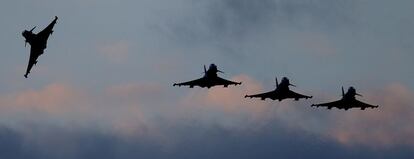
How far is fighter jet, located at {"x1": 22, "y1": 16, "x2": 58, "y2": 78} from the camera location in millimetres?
142375

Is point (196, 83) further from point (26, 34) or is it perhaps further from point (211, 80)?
point (26, 34)

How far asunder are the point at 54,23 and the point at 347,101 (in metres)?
80.8

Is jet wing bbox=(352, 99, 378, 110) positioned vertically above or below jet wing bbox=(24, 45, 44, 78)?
above

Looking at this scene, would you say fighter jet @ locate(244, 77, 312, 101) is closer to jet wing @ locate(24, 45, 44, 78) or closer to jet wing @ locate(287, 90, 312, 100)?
jet wing @ locate(287, 90, 312, 100)

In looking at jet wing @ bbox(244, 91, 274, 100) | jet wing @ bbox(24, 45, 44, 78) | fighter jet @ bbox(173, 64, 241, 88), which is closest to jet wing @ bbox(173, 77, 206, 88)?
fighter jet @ bbox(173, 64, 241, 88)

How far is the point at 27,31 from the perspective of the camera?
143625mm

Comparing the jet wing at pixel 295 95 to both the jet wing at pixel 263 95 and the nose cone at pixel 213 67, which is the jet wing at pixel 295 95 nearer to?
the jet wing at pixel 263 95

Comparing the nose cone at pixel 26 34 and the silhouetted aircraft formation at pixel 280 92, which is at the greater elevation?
the silhouetted aircraft formation at pixel 280 92

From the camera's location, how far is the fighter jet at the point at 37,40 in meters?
142

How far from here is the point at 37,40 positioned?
143 m

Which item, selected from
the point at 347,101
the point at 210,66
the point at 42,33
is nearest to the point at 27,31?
the point at 42,33

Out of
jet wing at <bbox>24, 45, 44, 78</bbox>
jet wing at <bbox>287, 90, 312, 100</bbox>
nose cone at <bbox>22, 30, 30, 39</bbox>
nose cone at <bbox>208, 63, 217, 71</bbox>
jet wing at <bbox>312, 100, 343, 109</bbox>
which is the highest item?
jet wing at <bbox>312, 100, 343, 109</bbox>

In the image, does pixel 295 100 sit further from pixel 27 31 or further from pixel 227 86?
pixel 27 31

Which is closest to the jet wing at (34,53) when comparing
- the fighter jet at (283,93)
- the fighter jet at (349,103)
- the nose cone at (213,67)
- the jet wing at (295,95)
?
the nose cone at (213,67)
